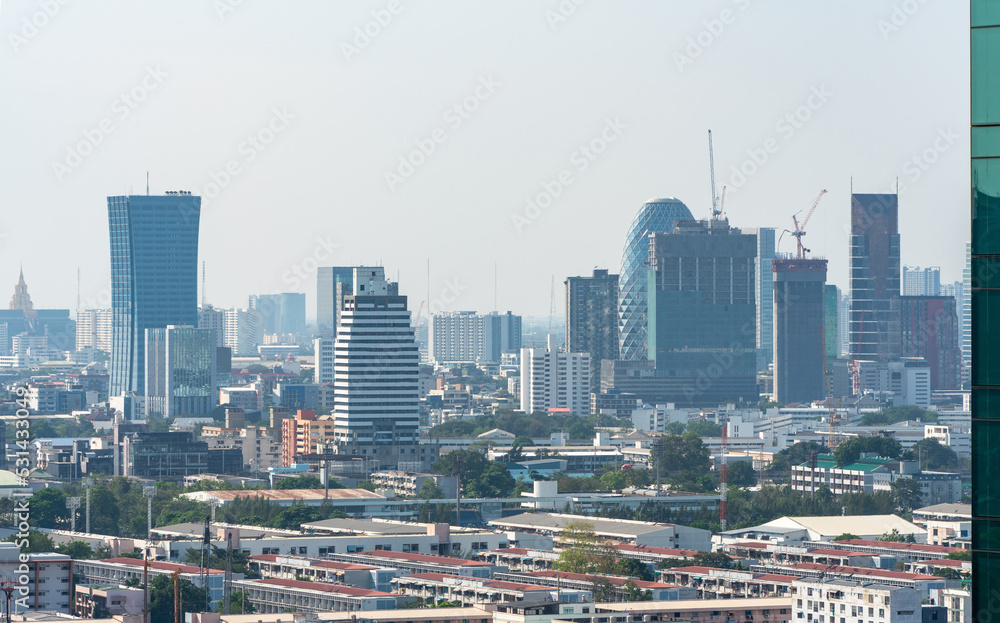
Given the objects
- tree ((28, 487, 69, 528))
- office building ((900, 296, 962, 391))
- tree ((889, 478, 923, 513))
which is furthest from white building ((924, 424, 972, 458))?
office building ((900, 296, 962, 391))

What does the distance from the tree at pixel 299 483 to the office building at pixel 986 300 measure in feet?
221

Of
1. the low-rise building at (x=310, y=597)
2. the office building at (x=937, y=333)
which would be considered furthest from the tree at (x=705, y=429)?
the low-rise building at (x=310, y=597)

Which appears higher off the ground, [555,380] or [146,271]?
[146,271]

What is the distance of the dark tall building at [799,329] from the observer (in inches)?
6722

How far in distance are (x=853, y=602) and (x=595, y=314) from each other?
13644 cm

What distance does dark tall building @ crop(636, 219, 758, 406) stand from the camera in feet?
555

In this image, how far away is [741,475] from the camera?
94688mm

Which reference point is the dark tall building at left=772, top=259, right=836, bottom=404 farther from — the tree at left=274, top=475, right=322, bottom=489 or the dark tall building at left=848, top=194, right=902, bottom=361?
the tree at left=274, top=475, right=322, bottom=489

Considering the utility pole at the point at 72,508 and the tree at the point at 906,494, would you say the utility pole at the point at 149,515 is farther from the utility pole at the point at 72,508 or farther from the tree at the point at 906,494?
the tree at the point at 906,494

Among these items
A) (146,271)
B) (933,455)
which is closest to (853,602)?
(933,455)

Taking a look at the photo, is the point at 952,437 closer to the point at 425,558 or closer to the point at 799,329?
the point at 799,329

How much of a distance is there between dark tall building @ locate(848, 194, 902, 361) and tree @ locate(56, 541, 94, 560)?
134582mm

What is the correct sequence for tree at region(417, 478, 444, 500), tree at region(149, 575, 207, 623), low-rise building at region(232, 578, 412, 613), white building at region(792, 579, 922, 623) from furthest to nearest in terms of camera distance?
1. tree at region(417, 478, 444, 500)
2. tree at region(149, 575, 207, 623)
3. low-rise building at region(232, 578, 412, 613)
4. white building at region(792, 579, 922, 623)

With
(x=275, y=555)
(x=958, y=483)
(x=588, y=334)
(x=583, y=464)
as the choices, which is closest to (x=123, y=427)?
(x=583, y=464)
